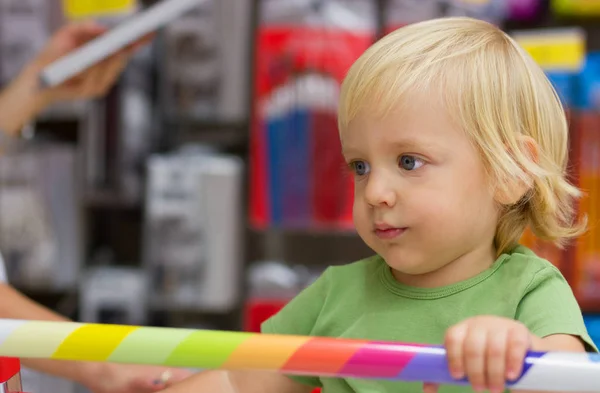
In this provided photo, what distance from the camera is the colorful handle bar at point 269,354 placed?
0.55 metres

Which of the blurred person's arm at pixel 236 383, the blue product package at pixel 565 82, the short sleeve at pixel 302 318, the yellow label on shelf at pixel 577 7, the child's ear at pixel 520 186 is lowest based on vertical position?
the blurred person's arm at pixel 236 383

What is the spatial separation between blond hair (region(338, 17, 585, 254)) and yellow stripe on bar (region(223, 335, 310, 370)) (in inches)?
10.0

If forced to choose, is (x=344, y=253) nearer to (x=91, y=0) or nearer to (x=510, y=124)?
(x=91, y=0)

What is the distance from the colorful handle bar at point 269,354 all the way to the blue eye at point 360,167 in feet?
0.75

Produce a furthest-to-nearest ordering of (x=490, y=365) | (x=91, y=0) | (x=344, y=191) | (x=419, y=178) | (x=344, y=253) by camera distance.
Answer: (x=344, y=253), (x=344, y=191), (x=91, y=0), (x=419, y=178), (x=490, y=365)

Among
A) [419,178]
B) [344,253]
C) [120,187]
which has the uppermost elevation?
[419,178]

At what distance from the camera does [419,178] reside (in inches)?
28.8

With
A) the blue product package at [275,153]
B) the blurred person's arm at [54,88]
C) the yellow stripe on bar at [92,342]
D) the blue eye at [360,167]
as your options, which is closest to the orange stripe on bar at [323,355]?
the yellow stripe on bar at [92,342]

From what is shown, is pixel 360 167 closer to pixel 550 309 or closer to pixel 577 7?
pixel 550 309

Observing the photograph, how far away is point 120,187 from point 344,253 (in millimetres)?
673

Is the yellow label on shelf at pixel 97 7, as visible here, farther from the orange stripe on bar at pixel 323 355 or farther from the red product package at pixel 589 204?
the orange stripe on bar at pixel 323 355

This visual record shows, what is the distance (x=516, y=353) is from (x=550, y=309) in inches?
6.3

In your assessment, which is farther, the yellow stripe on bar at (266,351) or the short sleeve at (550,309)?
the short sleeve at (550,309)

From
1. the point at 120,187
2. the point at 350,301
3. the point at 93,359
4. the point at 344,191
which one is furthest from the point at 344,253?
the point at 93,359
